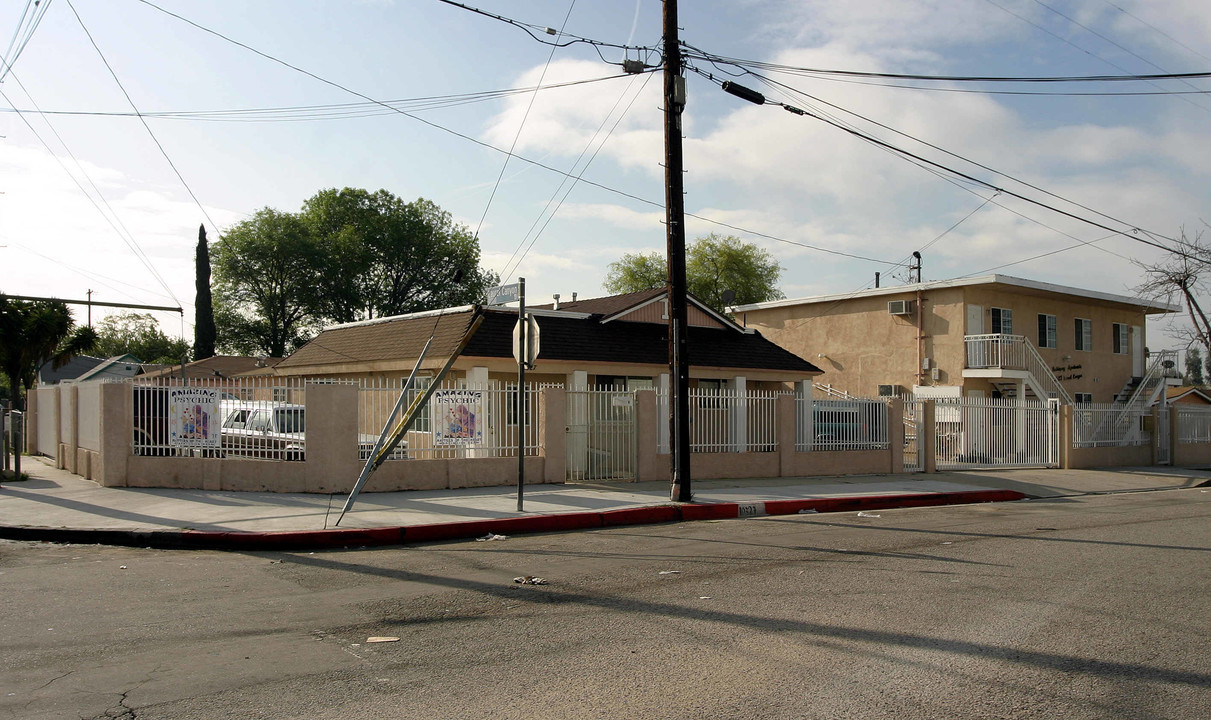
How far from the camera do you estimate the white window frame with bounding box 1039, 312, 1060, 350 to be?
33.0m

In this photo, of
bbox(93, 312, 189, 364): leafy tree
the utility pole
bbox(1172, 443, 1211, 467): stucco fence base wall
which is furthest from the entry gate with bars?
bbox(93, 312, 189, 364): leafy tree

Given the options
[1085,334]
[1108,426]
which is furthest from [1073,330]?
[1108,426]

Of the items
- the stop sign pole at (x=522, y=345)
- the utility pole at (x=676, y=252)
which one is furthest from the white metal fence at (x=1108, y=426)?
the stop sign pole at (x=522, y=345)

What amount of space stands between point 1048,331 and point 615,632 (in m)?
31.8

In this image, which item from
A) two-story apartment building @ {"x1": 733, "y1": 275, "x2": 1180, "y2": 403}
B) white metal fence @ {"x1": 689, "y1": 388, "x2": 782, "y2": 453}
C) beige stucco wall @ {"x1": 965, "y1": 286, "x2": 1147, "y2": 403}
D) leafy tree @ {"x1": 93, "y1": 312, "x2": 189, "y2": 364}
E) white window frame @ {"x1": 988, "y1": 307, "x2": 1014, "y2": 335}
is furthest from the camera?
leafy tree @ {"x1": 93, "y1": 312, "x2": 189, "y2": 364}

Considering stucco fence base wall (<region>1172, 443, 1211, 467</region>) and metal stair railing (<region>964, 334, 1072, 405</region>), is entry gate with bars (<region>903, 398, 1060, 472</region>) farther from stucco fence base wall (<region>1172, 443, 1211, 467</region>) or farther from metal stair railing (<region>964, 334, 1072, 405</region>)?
stucco fence base wall (<region>1172, 443, 1211, 467</region>)

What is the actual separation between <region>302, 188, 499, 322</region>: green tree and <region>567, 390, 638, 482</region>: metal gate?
42.8 metres

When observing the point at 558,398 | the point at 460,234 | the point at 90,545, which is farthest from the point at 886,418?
the point at 460,234

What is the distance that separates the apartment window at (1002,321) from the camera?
3130 centimetres

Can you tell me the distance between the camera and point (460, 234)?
6400 cm

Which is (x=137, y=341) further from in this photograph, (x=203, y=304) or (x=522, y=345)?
(x=522, y=345)

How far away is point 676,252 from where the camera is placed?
14.6 meters

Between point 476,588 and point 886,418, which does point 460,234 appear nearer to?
point 886,418

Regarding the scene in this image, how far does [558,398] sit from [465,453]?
1979 millimetres
